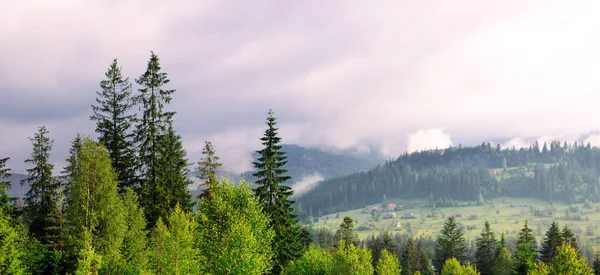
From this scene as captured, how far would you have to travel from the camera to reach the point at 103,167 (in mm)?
56000

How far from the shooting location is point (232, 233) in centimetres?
4978

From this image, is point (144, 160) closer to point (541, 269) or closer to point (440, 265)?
point (541, 269)

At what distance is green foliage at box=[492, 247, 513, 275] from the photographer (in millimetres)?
118188

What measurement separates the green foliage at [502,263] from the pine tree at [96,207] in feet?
323

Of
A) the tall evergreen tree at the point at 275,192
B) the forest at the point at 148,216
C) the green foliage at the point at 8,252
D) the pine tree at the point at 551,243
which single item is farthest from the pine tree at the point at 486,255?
the green foliage at the point at 8,252

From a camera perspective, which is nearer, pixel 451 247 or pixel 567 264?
pixel 567 264

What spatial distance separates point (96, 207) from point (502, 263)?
10225cm

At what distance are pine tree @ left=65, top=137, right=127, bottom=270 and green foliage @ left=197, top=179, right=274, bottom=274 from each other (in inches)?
394

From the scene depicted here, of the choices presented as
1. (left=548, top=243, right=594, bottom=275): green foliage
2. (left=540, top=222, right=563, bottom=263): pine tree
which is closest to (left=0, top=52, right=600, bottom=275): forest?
(left=548, top=243, right=594, bottom=275): green foliage

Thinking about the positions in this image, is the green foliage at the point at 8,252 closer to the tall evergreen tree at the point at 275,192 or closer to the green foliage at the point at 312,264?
the tall evergreen tree at the point at 275,192

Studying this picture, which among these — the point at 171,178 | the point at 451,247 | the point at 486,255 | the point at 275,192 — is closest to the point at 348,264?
the point at 275,192

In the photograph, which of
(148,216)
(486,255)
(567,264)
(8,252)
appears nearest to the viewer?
(8,252)

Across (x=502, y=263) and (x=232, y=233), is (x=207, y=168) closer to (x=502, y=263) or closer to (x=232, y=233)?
(x=232, y=233)

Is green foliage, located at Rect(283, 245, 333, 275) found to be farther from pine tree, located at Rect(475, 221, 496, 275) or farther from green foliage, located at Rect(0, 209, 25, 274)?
pine tree, located at Rect(475, 221, 496, 275)
